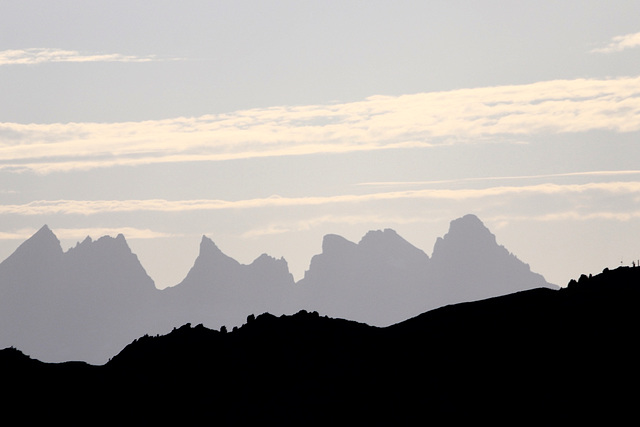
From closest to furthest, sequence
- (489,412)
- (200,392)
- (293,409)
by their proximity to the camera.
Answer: (489,412) < (293,409) < (200,392)

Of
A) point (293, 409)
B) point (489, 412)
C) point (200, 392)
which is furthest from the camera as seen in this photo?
point (200, 392)

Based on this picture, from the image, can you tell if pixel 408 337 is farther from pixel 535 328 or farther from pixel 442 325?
pixel 535 328

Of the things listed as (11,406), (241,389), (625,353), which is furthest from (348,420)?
(11,406)

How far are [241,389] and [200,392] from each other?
4448 mm

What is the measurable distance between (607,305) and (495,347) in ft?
38.8

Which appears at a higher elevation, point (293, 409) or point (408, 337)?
point (408, 337)

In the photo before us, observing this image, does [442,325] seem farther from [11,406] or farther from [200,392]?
[11,406]

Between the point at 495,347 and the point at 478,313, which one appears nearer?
the point at 495,347

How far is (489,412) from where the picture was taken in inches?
3519

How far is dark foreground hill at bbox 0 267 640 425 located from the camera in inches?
3563

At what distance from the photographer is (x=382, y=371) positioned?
10025 cm

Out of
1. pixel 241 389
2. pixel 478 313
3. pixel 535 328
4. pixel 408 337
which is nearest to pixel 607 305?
pixel 535 328

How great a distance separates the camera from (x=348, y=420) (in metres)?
92.8

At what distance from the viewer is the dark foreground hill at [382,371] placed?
90.5m
